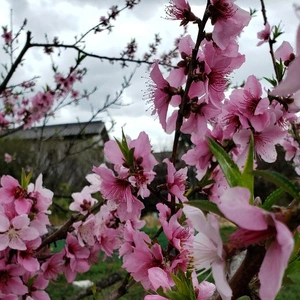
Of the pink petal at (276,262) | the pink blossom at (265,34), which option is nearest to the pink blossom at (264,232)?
the pink petal at (276,262)

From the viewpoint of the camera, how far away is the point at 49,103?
5.39 meters

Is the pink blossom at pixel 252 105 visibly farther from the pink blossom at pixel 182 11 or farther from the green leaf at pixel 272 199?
the green leaf at pixel 272 199

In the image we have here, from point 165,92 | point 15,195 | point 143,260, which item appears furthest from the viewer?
point 15,195

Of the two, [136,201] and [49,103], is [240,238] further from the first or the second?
[49,103]

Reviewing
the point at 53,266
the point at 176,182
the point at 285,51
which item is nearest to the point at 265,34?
the point at 285,51

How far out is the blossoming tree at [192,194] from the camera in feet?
1.47

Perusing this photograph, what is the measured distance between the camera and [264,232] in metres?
0.43

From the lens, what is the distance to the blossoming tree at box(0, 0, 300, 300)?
45 cm

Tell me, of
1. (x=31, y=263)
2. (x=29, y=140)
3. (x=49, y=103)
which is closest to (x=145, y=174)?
(x=31, y=263)

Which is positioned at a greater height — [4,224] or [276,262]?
[4,224]

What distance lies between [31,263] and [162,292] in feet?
3.01

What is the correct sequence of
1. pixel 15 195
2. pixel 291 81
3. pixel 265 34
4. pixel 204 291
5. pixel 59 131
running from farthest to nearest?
1. pixel 59 131
2. pixel 265 34
3. pixel 15 195
4. pixel 204 291
5. pixel 291 81

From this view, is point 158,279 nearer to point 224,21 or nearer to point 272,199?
point 272,199

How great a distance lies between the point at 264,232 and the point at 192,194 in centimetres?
83
